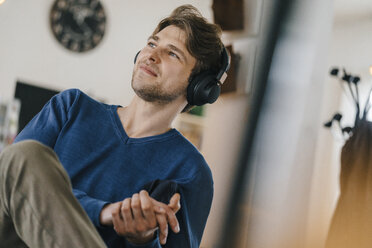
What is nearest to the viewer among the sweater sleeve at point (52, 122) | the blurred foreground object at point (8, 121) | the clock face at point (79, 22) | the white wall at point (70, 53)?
the sweater sleeve at point (52, 122)

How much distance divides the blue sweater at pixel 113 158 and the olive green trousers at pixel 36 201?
0.67 feet

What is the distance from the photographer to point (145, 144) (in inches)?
34.8

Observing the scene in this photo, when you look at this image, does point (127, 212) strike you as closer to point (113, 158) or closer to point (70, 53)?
point (113, 158)

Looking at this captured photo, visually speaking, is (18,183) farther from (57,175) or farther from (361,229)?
(361,229)

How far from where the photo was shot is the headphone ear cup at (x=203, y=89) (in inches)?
36.5

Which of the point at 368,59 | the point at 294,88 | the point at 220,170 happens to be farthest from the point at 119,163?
the point at 368,59

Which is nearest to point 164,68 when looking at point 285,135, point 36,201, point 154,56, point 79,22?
point 154,56

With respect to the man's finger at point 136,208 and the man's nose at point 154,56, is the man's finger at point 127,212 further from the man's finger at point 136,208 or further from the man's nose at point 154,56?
the man's nose at point 154,56

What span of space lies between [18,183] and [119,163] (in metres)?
0.30

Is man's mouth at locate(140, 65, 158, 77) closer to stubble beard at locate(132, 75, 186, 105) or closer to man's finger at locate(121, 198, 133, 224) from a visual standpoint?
stubble beard at locate(132, 75, 186, 105)

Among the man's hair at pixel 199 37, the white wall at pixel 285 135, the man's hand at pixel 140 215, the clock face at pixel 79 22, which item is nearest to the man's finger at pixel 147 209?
the man's hand at pixel 140 215

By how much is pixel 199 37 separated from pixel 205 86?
13 centimetres

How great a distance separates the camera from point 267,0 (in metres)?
1.48

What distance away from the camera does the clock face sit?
9.84ft
